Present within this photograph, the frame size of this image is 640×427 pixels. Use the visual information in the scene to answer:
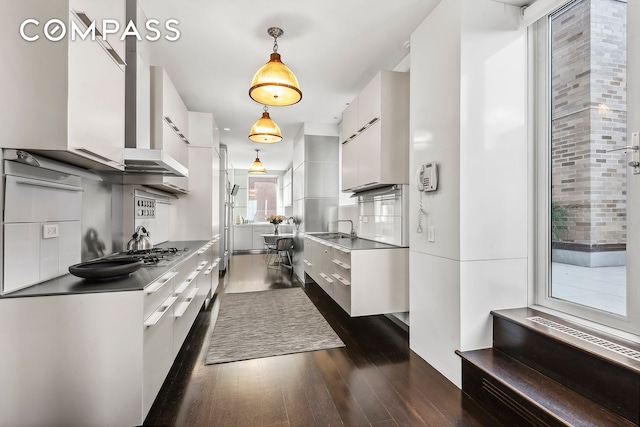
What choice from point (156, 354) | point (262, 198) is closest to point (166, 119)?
point (156, 354)

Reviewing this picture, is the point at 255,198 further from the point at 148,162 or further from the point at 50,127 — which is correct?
the point at 50,127

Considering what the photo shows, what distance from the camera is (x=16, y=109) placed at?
1.33 m

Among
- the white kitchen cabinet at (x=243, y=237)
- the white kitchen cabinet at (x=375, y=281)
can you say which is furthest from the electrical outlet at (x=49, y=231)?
the white kitchen cabinet at (x=243, y=237)

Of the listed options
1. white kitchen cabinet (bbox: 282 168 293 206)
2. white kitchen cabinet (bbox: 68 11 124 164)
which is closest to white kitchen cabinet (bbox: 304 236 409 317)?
white kitchen cabinet (bbox: 68 11 124 164)

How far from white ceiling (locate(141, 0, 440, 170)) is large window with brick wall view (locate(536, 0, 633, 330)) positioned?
1013mm

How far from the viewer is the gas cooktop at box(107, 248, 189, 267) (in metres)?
2.12

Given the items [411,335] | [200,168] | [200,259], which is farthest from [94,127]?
[411,335]

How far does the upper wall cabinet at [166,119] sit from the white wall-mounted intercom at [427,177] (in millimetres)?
2243

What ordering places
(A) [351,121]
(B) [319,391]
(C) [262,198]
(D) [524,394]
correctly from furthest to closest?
1. (C) [262,198]
2. (A) [351,121]
3. (B) [319,391]
4. (D) [524,394]

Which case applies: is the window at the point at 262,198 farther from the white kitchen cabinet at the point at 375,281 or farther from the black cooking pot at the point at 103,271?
the black cooking pot at the point at 103,271

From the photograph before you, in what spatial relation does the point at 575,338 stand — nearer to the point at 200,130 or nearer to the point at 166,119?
the point at 166,119

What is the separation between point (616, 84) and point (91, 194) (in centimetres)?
343

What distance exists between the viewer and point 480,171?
2.05 metres

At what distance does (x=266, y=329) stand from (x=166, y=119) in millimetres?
2268
